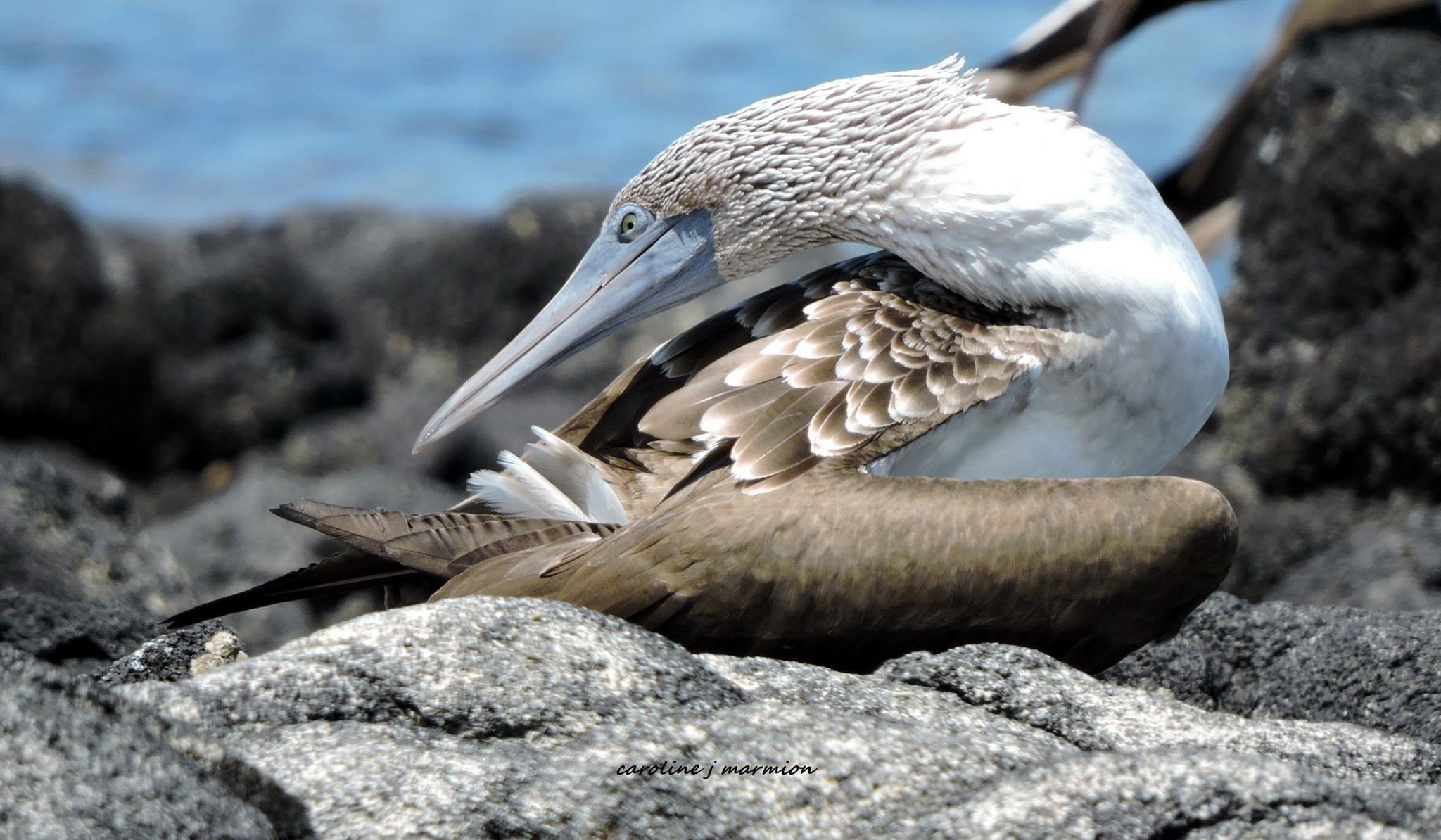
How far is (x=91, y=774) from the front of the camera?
2.87m

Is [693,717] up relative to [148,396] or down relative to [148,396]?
up

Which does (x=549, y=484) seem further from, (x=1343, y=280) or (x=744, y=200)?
(x=1343, y=280)

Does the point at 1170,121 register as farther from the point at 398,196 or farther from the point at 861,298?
the point at 861,298

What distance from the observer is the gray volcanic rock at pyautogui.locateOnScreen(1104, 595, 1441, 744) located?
435 cm

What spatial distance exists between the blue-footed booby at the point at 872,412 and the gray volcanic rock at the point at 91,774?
4.74ft

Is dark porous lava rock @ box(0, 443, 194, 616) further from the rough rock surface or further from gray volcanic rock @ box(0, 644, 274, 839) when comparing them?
gray volcanic rock @ box(0, 644, 274, 839)

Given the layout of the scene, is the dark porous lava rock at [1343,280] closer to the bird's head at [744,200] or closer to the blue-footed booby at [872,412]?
the blue-footed booby at [872,412]

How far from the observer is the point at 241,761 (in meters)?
3.17

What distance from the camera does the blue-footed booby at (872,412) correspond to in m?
4.19

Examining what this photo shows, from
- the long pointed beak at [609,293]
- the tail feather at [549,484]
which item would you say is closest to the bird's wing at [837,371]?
the tail feather at [549,484]

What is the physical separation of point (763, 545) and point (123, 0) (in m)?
25.3

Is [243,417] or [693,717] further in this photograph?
[243,417]

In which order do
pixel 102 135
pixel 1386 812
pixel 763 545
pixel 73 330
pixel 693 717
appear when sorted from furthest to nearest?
pixel 102 135, pixel 73 330, pixel 763 545, pixel 693 717, pixel 1386 812

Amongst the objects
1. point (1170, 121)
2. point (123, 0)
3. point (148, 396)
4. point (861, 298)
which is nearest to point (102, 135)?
point (123, 0)
